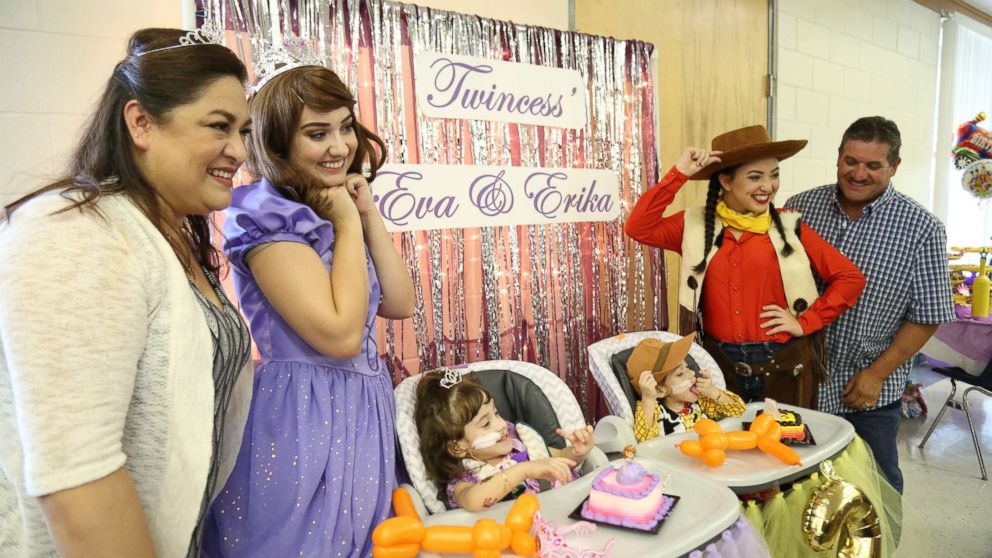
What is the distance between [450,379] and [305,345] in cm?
53

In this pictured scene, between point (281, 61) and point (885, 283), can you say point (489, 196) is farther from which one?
point (885, 283)

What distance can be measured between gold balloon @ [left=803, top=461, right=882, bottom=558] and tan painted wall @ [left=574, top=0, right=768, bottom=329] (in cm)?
160

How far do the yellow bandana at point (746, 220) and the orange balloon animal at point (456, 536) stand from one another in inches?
58.0

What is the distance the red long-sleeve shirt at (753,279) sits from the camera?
2301 millimetres

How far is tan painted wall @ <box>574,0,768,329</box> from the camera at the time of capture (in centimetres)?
299

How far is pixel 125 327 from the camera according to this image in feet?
2.62

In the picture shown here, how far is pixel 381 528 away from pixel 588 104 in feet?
6.44

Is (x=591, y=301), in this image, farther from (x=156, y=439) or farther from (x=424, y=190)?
(x=156, y=439)

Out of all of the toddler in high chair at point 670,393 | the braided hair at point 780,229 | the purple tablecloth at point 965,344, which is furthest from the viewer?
the purple tablecloth at point 965,344

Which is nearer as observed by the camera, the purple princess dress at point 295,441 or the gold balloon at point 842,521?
the purple princess dress at point 295,441

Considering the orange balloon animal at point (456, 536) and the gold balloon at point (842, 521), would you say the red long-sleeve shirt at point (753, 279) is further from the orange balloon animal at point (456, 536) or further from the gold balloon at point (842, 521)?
the orange balloon animal at point (456, 536)

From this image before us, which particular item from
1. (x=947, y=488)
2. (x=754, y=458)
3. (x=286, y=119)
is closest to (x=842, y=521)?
(x=754, y=458)

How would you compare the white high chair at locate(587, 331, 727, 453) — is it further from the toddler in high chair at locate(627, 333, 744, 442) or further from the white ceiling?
the white ceiling

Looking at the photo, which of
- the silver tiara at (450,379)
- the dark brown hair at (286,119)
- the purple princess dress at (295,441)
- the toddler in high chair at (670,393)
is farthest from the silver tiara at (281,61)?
the toddler in high chair at (670,393)
